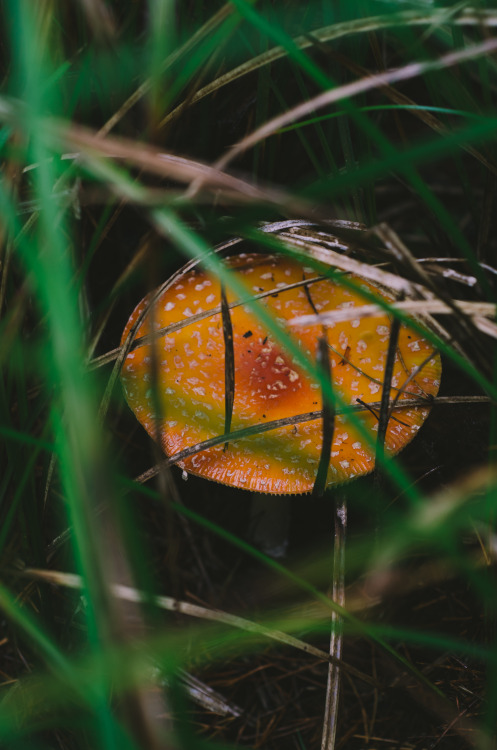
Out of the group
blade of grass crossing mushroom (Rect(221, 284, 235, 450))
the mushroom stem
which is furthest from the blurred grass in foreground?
blade of grass crossing mushroom (Rect(221, 284, 235, 450))

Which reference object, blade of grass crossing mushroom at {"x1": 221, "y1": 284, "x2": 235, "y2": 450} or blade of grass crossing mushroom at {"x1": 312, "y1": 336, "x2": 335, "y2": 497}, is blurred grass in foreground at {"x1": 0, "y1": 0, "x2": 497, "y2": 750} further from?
blade of grass crossing mushroom at {"x1": 221, "y1": 284, "x2": 235, "y2": 450}

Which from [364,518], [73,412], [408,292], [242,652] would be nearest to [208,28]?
[408,292]

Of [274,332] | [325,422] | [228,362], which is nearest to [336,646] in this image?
[325,422]

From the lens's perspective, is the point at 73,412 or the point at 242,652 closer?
the point at 73,412

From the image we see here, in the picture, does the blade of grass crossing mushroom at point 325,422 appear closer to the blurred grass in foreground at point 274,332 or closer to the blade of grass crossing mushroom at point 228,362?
the blurred grass in foreground at point 274,332

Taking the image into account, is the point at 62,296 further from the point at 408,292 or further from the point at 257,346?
the point at 257,346

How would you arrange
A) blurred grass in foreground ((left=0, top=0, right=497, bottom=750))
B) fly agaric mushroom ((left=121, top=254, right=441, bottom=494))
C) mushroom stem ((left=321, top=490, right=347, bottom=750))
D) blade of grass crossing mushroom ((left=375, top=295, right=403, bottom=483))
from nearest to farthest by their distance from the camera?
blurred grass in foreground ((left=0, top=0, right=497, bottom=750))
blade of grass crossing mushroom ((left=375, top=295, right=403, bottom=483))
mushroom stem ((left=321, top=490, right=347, bottom=750))
fly agaric mushroom ((left=121, top=254, right=441, bottom=494))

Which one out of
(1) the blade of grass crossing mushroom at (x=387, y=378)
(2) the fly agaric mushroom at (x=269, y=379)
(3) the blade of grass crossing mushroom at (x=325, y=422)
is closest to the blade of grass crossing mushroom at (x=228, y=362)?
(2) the fly agaric mushroom at (x=269, y=379)
